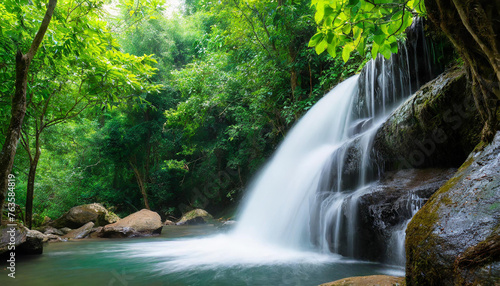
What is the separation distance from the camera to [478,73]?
1.86 meters

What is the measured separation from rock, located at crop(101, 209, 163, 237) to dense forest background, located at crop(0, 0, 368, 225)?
2723 millimetres

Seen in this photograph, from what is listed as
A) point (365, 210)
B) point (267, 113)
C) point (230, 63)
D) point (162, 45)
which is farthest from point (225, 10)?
point (162, 45)

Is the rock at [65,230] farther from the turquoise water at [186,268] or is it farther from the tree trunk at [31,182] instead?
the turquoise water at [186,268]

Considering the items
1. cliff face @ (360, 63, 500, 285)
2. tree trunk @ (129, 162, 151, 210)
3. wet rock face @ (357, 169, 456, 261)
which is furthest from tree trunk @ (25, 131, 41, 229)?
tree trunk @ (129, 162, 151, 210)

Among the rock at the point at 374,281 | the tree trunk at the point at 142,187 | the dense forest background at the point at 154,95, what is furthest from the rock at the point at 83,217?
the rock at the point at 374,281

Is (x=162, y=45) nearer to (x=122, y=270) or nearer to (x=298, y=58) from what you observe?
(x=298, y=58)

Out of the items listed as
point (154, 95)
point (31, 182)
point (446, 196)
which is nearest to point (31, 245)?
point (31, 182)

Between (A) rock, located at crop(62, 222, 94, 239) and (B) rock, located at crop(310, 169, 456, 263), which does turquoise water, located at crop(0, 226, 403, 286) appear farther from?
(A) rock, located at crop(62, 222, 94, 239)

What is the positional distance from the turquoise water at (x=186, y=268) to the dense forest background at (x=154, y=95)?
8.30ft

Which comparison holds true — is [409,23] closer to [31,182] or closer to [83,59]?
[83,59]

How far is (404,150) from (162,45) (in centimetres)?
1854

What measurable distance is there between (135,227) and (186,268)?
5071 millimetres

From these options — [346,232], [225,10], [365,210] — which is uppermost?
[225,10]

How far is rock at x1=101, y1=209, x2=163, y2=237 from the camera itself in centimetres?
838
